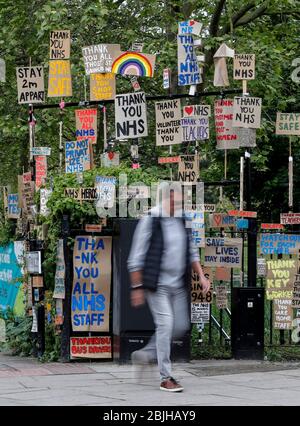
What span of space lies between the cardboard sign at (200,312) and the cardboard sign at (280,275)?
879 mm

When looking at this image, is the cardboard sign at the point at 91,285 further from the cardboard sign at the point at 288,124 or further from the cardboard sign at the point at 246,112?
the cardboard sign at the point at 288,124

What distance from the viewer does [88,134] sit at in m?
12.8

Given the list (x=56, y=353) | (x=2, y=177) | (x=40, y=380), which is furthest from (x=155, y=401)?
(x=2, y=177)

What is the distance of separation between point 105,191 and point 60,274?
46.7 inches

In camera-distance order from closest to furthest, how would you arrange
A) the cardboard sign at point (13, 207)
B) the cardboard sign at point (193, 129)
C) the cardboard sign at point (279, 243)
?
1. the cardboard sign at point (279, 243)
2. the cardboard sign at point (193, 129)
3. the cardboard sign at point (13, 207)

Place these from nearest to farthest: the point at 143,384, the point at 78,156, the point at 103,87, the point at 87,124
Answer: the point at 143,384, the point at 78,156, the point at 103,87, the point at 87,124

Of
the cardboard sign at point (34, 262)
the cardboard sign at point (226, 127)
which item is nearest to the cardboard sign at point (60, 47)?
the cardboard sign at point (226, 127)

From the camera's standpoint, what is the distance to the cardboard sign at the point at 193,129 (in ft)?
40.3

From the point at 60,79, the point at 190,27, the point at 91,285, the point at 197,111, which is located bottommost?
the point at 91,285

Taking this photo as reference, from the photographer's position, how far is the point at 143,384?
9258 millimetres

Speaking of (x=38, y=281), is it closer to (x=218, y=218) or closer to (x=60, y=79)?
(x=218, y=218)

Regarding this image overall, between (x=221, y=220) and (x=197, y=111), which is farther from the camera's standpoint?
(x=197, y=111)

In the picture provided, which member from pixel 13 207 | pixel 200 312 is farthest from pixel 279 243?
pixel 13 207

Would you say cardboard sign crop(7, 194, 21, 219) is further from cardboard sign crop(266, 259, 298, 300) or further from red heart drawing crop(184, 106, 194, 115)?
cardboard sign crop(266, 259, 298, 300)
